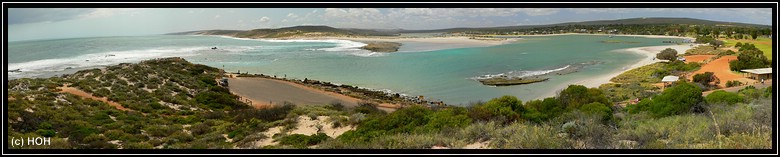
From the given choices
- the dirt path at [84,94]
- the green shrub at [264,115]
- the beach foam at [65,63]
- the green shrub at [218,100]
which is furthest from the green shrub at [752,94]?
the beach foam at [65,63]

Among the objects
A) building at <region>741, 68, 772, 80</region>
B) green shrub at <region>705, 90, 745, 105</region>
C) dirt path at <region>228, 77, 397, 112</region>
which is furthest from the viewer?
dirt path at <region>228, 77, 397, 112</region>

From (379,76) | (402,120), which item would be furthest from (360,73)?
(402,120)

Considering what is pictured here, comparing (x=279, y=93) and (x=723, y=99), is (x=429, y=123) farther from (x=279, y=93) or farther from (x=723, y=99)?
(x=279, y=93)

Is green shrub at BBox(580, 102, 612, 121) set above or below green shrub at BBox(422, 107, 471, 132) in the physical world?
above

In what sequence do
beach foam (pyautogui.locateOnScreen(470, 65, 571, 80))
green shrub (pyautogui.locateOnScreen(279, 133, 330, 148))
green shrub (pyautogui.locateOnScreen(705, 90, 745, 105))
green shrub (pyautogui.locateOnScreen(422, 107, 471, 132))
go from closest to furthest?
1. green shrub (pyautogui.locateOnScreen(279, 133, 330, 148))
2. green shrub (pyautogui.locateOnScreen(422, 107, 471, 132))
3. green shrub (pyautogui.locateOnScreen(705, 90, 745, 105))
4. beach foam (pyautogui.locateOnScreen(470, 65, 571, 80))

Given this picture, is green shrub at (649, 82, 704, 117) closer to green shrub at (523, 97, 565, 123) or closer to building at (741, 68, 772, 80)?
green shrub at (523, 97, 565, 123)

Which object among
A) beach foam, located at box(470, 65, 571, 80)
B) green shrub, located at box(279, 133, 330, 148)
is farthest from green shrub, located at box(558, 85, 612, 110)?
beach foam, located at box(470, 65, 571, 80)

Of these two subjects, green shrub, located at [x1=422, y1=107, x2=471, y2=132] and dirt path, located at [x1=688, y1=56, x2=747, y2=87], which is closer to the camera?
green shrub, located at [x1=422, y1=107, x2=471, y2=132]

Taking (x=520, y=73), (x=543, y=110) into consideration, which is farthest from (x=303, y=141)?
(x=520, y=73)
